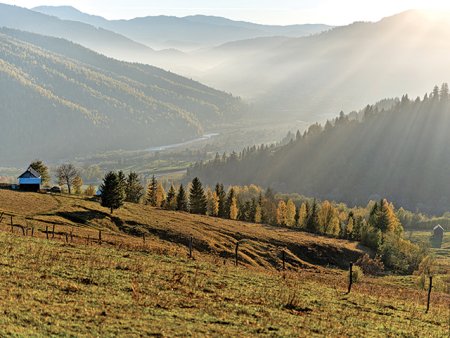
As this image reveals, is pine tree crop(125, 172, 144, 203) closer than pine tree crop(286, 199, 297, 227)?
Yes

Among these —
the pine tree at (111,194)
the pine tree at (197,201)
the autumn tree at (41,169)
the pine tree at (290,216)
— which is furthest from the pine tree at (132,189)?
the pine tree at (290,216)

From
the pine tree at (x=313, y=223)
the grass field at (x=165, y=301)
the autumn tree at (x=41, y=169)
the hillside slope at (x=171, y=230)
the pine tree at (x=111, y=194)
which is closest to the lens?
the grass field at (x=165, y=301)

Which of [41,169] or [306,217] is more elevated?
[41,169]

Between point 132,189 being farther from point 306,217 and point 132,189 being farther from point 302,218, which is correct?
point 306,217

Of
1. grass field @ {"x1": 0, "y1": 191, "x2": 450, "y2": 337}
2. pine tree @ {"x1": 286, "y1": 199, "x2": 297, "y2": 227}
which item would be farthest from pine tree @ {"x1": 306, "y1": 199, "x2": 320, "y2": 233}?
grass field @ {"x1": 0, "y1": 191, "x2": 450, "y2": 337}

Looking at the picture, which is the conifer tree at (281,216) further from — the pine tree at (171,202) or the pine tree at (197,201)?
the pine tree at (171,202)

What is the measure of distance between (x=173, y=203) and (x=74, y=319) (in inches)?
5113

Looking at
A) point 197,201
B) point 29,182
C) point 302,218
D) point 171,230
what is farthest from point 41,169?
point 302,218

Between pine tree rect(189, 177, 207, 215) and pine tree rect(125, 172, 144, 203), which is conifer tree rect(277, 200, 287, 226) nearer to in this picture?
pine tree rect(189, 177, 207, 215)

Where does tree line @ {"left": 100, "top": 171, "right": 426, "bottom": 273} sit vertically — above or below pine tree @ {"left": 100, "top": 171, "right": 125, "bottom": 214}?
below

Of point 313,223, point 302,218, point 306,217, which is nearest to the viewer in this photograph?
point 313,223

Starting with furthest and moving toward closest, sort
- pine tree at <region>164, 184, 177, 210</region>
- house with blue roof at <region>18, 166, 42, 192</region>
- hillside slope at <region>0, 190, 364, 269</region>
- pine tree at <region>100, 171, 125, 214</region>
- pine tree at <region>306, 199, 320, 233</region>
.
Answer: pine tree at <region>306, 199, 320, 233</region> < pine tree at <region>164, 184, 177, 210</region> < house with blue roof at <region>18, 166, 42, 192</region> < pine tree at <region>100, 171, 125, 214</region> < hillside slope at <region>0, 190, 364, 269</region>

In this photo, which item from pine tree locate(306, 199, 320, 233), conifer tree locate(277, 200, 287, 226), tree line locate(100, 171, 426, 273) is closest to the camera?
tree line locate(100, 171, 426, 273)

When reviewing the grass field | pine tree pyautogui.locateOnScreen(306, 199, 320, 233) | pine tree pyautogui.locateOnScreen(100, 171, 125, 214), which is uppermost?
pine tree pyautogui.locateOnScreen(100, 171, 125, 214)
